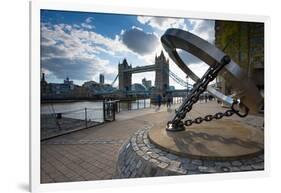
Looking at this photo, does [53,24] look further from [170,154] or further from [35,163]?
[170,154]

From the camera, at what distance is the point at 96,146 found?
2.57 m

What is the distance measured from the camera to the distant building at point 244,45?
8.98 feet

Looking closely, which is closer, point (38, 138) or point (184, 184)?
point (38, 138)

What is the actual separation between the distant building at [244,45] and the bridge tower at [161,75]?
0.70 metres

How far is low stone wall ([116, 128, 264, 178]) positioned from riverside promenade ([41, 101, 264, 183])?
17 cm

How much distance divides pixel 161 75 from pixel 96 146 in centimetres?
112

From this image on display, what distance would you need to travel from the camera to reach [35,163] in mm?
2141

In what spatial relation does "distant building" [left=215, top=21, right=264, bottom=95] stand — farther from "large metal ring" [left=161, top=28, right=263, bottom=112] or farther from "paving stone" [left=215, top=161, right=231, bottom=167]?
"paving stone" [left=215, top=161, right=231, bottom=167]

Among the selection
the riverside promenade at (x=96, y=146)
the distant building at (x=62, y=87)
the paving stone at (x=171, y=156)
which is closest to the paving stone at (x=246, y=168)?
the riverside promenade at (x=96, y=146)

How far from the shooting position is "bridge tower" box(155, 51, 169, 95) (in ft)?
→ 8.38

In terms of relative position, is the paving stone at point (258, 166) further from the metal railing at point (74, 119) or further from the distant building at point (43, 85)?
the distant building at point (43, 85)
